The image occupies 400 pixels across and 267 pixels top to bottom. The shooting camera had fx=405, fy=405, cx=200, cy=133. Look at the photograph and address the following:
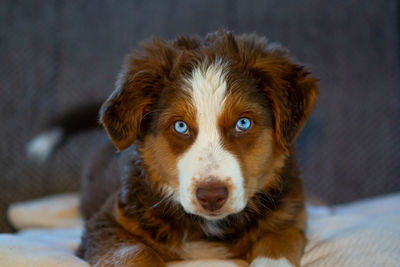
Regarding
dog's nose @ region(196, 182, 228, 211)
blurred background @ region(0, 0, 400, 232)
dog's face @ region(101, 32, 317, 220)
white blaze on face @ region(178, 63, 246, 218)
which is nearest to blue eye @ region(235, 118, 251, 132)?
dog's face @ region(101, 32, 317, 220)

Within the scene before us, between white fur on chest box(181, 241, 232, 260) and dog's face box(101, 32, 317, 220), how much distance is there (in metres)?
0.30

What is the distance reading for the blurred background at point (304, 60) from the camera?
158 inches

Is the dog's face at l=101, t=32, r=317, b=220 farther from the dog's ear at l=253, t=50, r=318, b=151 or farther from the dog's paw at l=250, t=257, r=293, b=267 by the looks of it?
the dog's paw at l=250, t=257, r=293, b=267

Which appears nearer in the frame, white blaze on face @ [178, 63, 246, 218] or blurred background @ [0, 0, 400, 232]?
white blaze on face @ [178, 63, 246, 218]

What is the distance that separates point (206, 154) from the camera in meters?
2.03

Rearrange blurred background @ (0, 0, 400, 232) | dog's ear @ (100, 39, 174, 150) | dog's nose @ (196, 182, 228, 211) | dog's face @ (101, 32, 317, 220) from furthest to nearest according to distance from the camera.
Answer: blurred background @ (0, 0, 400, 232) < dog's ear @ (100, 39, 174, 150) < dog's face @ (101, 32, 317, 220) < dog's nose @ (196, 182, 228, 211)

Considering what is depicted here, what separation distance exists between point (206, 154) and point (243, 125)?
30cm

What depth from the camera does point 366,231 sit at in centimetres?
245

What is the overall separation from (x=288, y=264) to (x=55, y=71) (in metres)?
2.98

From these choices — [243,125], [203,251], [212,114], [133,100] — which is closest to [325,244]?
[203,251]

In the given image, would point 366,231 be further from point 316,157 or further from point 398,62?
point 398,62

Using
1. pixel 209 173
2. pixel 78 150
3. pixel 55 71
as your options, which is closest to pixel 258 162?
pixel 209 173

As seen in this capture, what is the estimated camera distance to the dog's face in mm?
2064

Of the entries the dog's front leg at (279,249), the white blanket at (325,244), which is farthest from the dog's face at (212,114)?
the white blanket at (325,244)
